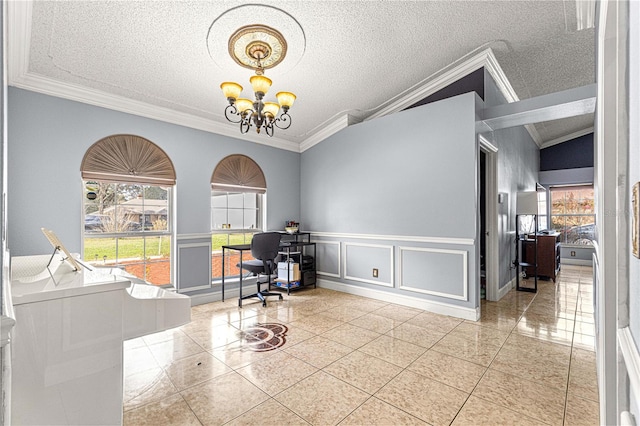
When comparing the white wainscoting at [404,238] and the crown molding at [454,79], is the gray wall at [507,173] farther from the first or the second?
the white wainscoting at [404,238]

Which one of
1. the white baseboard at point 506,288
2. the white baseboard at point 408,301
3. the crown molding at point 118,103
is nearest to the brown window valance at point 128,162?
the crown molding at point 118,103

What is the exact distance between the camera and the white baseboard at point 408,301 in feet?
11.6

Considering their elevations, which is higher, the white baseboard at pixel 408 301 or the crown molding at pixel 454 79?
Result: the crown molding at pixel 454 79

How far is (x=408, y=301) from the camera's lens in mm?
4047

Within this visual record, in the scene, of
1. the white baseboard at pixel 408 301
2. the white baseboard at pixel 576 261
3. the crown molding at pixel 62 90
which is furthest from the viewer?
the white baseboard at pixel 576 261

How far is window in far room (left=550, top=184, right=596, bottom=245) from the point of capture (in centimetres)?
751

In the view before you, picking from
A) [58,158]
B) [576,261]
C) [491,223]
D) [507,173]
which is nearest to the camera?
[58,158]

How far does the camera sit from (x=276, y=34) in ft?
8.73

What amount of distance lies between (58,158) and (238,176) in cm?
213

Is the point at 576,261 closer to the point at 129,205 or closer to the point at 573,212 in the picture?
the point at 573,212

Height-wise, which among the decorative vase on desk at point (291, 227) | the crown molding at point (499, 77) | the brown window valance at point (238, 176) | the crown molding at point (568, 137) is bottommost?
the decorative vase on desk at point (291, 227)

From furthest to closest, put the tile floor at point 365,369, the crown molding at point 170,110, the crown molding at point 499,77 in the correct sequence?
the crown molding at point 499,77 < the crown molding at point 170,110 < the tile floor at point 365,369

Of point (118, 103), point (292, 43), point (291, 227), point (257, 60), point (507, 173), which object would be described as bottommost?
point (291, 227)

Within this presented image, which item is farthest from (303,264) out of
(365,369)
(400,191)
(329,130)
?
(365,369)
